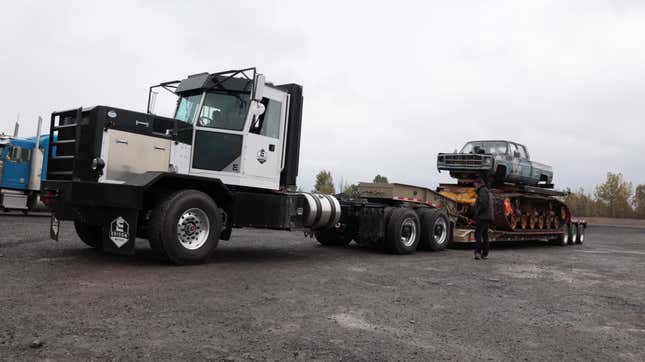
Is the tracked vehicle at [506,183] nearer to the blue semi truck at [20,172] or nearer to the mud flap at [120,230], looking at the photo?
the mud flap at [120,230]

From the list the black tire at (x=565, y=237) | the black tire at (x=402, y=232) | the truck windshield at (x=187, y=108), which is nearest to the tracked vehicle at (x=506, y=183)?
the black tire at (x=565, y=237)

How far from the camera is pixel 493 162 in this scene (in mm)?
15711

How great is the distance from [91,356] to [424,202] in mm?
10782

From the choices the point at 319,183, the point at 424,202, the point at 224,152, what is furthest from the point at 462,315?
the point at 319,183

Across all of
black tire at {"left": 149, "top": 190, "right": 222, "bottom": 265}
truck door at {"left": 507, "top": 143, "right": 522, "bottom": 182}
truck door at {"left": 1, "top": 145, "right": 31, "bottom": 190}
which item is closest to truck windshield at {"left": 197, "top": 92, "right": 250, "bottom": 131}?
black tire at {"left": 149, "top": 190, "right": 222, "bottom": 265}

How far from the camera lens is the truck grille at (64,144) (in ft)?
26.1

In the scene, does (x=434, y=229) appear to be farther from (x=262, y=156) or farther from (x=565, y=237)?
(x=565, y=237)

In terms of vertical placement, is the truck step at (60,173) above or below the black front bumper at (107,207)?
above

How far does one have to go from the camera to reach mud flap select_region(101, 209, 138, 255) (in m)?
7.30

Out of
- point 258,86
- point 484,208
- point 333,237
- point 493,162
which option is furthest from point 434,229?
point 258,86

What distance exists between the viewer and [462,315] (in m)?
5.60

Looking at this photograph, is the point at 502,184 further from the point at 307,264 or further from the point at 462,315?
the point at 462,315

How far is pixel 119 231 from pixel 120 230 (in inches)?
0.9

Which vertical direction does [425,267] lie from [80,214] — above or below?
below
